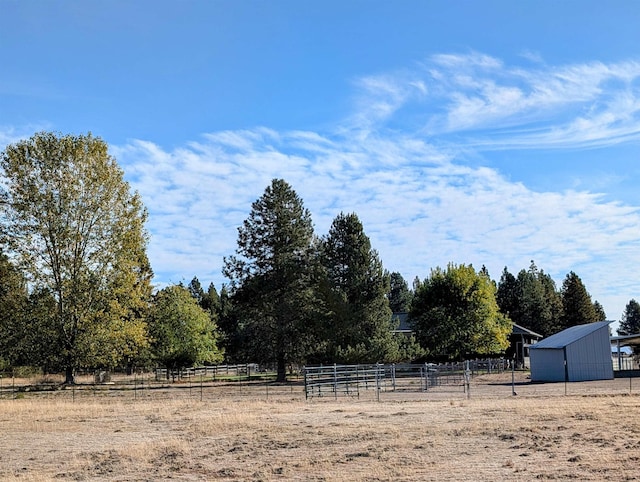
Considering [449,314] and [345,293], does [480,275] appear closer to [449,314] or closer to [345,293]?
[449,314]

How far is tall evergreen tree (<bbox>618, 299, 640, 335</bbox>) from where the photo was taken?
175250mm

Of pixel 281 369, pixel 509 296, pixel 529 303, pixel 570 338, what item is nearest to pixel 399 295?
pixel 509 296

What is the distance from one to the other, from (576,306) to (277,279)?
55640 mm

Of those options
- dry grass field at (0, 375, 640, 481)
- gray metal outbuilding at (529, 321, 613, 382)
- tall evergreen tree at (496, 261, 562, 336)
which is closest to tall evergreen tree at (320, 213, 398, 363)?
gray metal outbuilding at (529, 321, 613, 382)

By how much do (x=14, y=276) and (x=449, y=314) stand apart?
36594 mm

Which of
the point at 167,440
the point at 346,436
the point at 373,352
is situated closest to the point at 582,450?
the point at 346,436

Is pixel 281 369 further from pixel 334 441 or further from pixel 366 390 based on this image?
pixel 334 441

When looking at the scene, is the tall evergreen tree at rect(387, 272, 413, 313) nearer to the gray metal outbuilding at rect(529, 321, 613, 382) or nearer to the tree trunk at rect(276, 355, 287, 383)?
the tree trunk at rect(276, 355, 287, 383)

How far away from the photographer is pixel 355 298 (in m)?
53.9

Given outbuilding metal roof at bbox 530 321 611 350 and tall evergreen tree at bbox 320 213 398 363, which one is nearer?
outbuilding metal roof at bbox 530 321 611 350

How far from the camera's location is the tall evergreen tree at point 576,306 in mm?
94000

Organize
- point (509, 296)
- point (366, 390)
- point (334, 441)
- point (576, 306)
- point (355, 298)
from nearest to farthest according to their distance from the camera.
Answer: point (334, 441)
point (366, 390)
point (355, 298)
point (576, 306)
point (509, 296)

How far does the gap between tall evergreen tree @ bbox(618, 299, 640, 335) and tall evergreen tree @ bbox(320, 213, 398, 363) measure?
141 metres

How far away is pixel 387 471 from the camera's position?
13.9 metres
